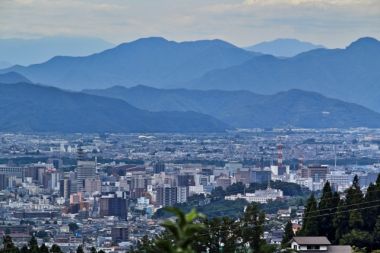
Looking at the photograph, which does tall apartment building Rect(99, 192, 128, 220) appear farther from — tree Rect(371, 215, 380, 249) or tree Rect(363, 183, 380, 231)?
tree Rect(371, 215, 380, 249)

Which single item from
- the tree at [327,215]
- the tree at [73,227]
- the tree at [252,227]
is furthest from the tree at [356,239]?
the tree at [73,227]

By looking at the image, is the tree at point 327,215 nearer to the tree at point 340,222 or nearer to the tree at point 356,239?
the tree at point 340,222

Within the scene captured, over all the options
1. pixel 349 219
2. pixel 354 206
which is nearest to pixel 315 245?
pixel 349 219

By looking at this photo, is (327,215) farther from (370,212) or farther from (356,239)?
(356,239)

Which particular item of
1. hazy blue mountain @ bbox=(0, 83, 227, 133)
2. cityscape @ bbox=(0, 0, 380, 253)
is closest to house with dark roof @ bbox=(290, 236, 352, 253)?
cityscape @ bbox=(0, 0, 380, 253)

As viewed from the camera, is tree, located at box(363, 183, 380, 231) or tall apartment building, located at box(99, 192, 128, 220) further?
tall apartment building, located at box(99, 192, 128, 220)

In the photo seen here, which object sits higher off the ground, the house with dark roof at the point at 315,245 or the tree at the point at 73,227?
the house with dark roof at the point at 315,245

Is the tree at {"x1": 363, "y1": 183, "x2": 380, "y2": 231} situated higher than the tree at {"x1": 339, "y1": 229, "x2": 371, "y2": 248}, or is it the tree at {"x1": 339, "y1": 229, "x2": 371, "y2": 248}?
the tree at {"x1": 363, "y1": 183, "x2": 380, "y2": 231}
